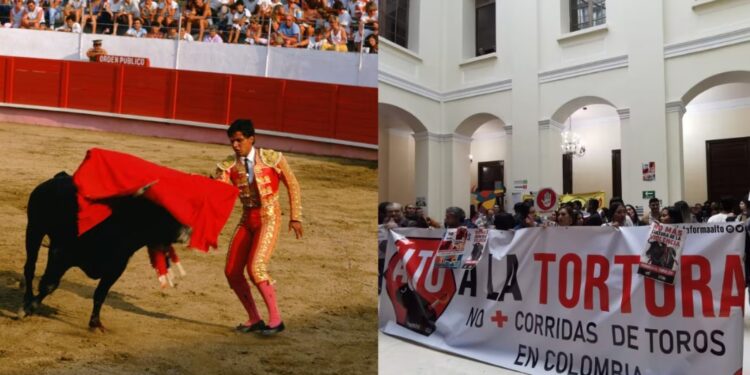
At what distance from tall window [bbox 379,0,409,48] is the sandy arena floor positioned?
25.5ft

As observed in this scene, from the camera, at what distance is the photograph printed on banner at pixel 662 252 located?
3.27 m

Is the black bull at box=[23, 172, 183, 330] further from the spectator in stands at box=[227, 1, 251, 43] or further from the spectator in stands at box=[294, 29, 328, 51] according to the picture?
the spectator in stands at box=[294, 29, 328, 51]

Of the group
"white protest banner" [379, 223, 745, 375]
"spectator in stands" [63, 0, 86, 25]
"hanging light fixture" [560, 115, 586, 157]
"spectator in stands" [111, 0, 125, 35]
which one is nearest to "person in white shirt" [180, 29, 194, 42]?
"spectator in stands" [111, 0, 125, 35]

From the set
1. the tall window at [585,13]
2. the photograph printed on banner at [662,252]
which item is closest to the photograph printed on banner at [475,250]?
the photograph printed on banner at [662,252]

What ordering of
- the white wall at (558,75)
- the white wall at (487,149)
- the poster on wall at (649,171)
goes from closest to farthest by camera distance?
the white wall at (558,75) → the poster on wall at (649,171) → the white wall at (487,149)

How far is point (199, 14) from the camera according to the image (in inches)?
103

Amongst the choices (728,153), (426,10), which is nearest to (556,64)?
(426,10)

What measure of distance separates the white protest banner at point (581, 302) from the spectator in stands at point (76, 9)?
113 inches

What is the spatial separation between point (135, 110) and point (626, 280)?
2778mm

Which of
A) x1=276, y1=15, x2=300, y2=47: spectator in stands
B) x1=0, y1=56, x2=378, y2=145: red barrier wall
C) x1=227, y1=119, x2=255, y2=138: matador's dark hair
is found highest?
x1=276, y1=15, x2=300, y2=47: spectator in stands

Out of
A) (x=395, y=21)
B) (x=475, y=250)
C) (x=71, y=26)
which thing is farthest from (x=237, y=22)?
(x=395, y=21)

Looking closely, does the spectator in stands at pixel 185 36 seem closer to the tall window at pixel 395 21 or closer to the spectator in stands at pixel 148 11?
the spectator in stands at pixel 148 11

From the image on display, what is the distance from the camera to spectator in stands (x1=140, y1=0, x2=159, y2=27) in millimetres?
2518

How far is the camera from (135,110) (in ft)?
8.40
